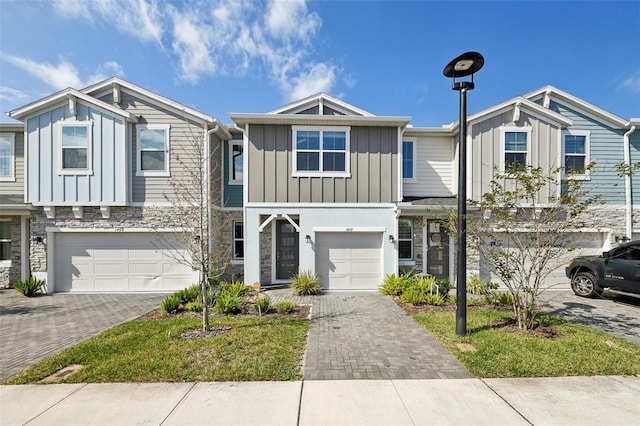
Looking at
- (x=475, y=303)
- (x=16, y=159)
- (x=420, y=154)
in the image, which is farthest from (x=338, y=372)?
(x=16, y=159)

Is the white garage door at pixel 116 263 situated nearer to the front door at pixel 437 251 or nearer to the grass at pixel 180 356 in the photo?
the grass at pixel 180 356

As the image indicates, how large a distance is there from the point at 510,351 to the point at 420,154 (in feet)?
25.4

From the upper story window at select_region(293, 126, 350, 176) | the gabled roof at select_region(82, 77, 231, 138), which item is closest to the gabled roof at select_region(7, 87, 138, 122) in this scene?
the gabled roof at select_region(82, 77, 231, 138)

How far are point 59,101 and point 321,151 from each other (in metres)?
8.77

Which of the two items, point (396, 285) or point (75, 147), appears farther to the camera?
point (75, 147)

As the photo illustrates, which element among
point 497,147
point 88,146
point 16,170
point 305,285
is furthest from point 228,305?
point 16,170

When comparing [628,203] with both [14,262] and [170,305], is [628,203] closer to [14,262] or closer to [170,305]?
[170,305]

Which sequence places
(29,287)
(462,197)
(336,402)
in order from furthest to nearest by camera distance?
(29,287)
(462,197)
(336,402)

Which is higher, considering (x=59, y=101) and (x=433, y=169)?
(x=59, y=101)

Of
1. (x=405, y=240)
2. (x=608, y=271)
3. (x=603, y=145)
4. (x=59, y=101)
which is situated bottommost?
(x=608, y=271)

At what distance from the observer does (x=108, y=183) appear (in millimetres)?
9172

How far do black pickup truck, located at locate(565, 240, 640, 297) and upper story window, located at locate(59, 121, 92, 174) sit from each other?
16037mm

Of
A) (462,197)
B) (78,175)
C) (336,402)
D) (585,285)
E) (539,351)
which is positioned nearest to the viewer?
(336,402)

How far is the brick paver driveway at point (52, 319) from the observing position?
499 cm
